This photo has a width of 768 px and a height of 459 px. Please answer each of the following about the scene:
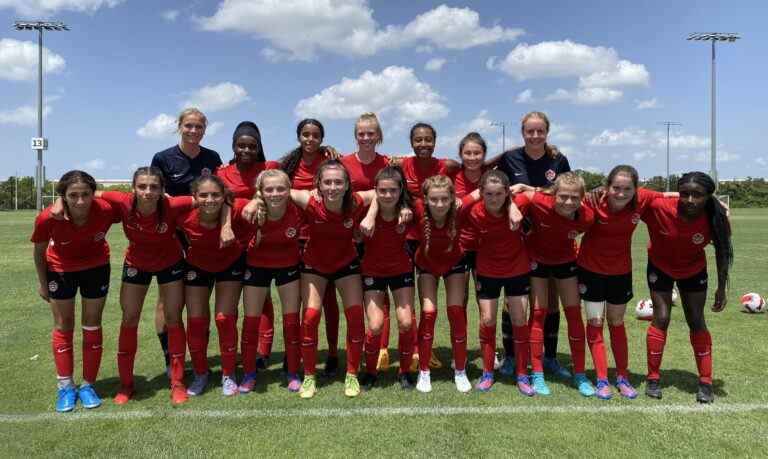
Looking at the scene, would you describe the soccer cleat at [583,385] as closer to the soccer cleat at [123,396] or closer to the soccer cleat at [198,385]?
the soccer cleat at [198,385]

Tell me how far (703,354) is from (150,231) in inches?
160

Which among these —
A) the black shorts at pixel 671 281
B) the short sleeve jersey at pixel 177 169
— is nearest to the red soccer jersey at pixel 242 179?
the short sleeve jersey at pixel 177 169

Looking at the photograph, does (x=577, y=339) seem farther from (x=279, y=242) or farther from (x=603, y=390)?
(x=279, y=242)

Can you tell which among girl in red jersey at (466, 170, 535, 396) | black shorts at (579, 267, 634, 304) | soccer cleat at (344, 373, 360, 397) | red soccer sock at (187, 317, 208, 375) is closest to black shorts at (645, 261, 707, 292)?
black shorts at (579, 267, 634, 304)

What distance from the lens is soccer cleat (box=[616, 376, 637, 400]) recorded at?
373 centimetres

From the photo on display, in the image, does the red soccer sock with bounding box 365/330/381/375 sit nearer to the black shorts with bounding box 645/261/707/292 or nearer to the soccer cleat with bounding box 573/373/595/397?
the soccer cleat with bounding box 573/373/595/397

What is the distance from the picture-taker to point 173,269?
3.89m

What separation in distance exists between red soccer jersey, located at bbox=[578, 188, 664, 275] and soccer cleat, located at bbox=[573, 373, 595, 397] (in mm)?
809

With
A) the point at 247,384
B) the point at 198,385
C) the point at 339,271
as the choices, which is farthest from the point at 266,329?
the point at 339,271

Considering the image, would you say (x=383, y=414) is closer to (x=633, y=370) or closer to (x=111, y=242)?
(x=633, y=370)

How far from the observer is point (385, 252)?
157 inches

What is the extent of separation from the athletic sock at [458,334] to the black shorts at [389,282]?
15.6 inches

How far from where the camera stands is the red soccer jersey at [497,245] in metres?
3.84

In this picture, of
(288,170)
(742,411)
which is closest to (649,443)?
(742,411)
